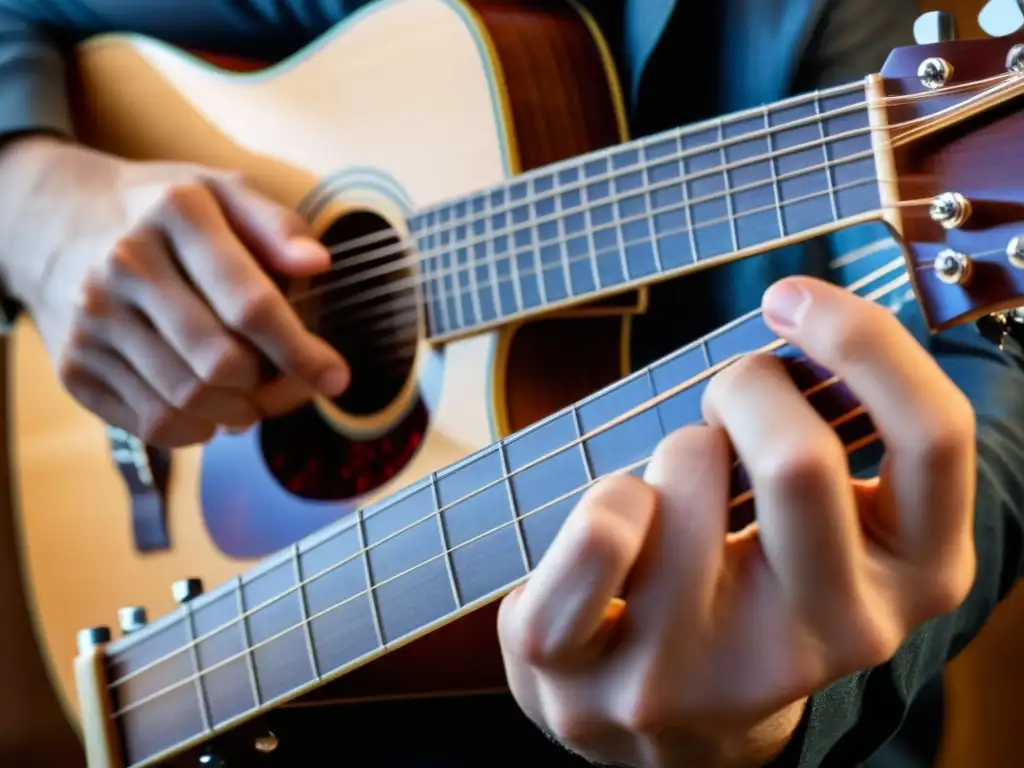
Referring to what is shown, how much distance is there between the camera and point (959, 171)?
40 cm

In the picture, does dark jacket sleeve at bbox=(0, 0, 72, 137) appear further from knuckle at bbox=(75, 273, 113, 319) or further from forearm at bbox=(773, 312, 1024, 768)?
forearm at bbox=(773, 312, 1024, 768)

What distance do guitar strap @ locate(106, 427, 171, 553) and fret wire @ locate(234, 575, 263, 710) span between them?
0.32 metres

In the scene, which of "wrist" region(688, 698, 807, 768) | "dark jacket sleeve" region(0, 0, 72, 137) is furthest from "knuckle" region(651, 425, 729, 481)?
"dark jacket sleeve" region(0, 0, 72, 137)

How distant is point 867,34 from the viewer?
2.03 ft

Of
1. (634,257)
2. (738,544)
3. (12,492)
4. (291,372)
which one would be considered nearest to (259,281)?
(291,372)

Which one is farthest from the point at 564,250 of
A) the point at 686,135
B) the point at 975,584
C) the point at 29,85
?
the point at 29,85

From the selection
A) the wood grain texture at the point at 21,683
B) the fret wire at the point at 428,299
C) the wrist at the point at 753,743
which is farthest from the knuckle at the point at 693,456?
the wood grain texture at the point at 21,683

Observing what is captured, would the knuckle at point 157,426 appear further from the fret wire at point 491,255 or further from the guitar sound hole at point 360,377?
the fret wire at point 491,255

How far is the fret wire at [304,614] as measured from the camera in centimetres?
52

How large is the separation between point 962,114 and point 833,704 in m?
0.27

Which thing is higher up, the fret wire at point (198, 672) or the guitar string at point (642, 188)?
the guitar string at point (642, 188)

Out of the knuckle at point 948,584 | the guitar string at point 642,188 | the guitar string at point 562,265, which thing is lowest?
the knuckle at point 948,584

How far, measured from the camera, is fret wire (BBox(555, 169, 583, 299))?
1.89 feet

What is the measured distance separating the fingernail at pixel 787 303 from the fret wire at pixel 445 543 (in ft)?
0.66
